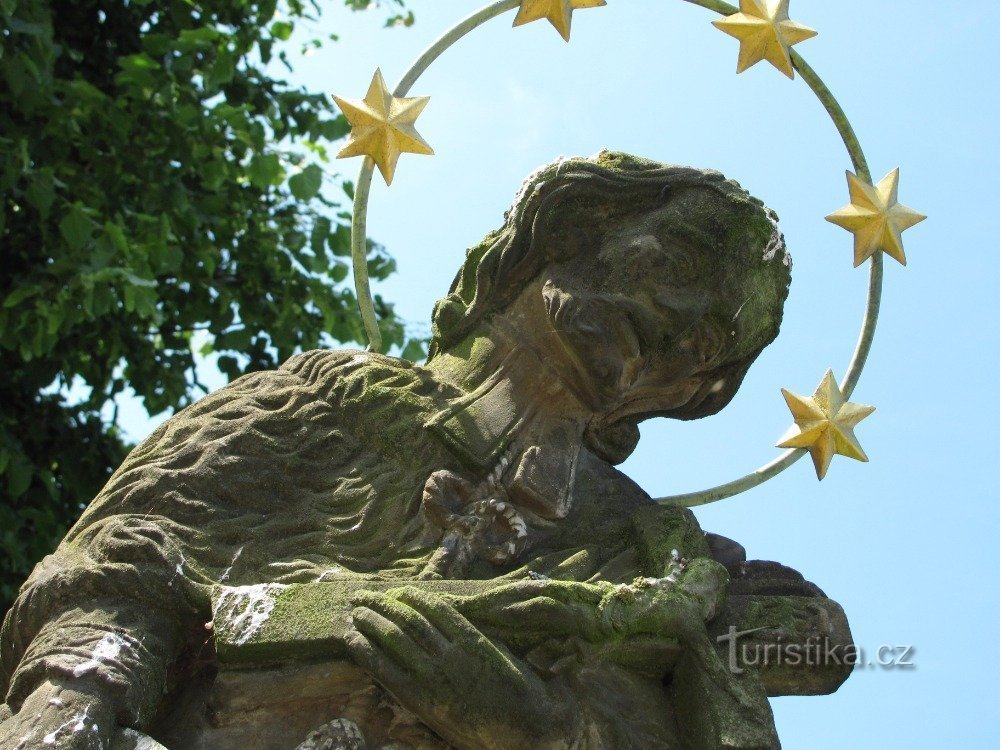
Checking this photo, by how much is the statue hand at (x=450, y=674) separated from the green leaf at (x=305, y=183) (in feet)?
13.6

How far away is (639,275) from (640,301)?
0.21ft

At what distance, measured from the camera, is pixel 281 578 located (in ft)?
10.8

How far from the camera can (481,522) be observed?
3.46 metres

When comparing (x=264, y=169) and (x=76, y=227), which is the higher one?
(x=264, y=169)

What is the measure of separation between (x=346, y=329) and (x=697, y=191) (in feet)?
11.6

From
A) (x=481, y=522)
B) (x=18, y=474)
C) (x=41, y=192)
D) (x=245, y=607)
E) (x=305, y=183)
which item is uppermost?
(x=305, y=183)

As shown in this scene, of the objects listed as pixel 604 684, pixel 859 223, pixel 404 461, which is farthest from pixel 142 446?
pixel 859 223

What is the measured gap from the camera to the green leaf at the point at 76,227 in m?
6.05

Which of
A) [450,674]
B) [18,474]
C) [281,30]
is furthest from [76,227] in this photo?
[450,674]

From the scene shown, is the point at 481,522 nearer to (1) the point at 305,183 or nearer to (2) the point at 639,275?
(2) the point at 639,275

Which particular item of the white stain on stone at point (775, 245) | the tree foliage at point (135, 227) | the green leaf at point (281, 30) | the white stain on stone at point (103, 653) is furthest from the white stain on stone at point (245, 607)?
the green leaf at point (281, 30)

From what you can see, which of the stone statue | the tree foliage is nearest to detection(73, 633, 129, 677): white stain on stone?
the stone statue

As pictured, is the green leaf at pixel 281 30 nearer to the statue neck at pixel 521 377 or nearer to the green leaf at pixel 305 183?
the green leaf at pixel 305 183

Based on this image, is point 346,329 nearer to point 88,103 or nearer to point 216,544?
point 88,103
